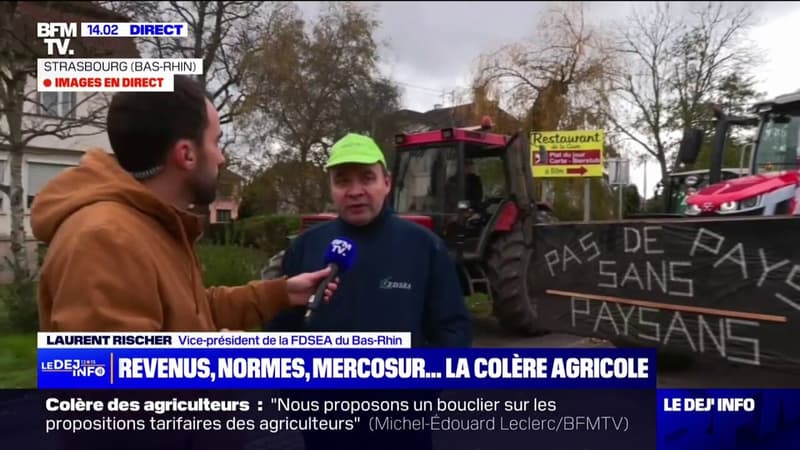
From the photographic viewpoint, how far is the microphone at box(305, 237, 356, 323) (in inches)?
68.5

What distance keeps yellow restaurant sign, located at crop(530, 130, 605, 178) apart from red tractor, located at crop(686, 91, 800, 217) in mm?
807

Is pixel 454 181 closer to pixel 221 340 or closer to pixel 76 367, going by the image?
pixel 221 340

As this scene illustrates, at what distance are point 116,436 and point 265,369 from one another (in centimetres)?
→ 49

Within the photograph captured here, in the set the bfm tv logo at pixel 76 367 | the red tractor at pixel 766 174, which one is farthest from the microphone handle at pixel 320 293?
the red tractor at pixel 766 174

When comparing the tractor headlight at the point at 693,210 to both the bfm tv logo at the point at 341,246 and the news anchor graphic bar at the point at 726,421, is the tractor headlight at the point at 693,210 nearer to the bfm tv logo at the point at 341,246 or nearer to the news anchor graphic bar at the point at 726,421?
the news anchor graphic bar at the point at 726,421

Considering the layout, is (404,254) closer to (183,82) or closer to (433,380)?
(433,380)

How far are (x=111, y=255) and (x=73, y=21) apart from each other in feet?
5.52

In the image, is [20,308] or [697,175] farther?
[697,175]

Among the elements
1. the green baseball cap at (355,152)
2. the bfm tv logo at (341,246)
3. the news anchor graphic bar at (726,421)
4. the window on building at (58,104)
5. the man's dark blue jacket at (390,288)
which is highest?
the window on building at (58,104)

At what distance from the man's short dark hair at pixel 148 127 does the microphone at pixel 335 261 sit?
0.59 metres

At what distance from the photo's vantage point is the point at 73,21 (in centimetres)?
238

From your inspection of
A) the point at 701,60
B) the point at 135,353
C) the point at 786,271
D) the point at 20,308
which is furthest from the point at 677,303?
the point at 20,308

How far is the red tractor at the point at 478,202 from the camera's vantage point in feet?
19.9

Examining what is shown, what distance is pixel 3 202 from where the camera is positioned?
472 cm
